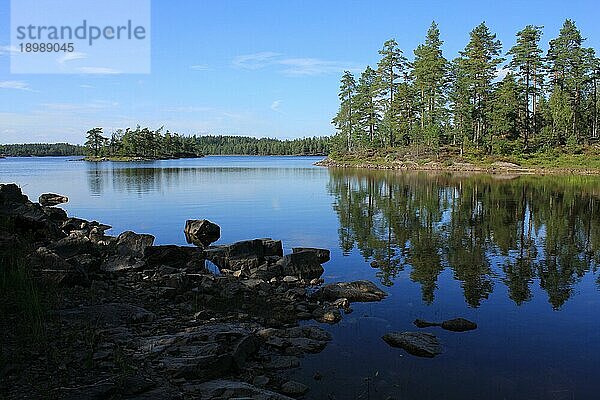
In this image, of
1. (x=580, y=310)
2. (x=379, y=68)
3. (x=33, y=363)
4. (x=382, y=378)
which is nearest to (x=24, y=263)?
(x=33, y=363)

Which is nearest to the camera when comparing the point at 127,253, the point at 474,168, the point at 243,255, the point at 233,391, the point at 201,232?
the point at 233,391

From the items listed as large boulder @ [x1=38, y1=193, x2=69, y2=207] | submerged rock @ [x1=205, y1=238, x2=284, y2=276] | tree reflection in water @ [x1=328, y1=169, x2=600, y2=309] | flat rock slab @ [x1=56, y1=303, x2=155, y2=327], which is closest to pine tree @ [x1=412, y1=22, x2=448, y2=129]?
tree reflection in water @ [x1=328, y1=169, x2=600, y2=309]

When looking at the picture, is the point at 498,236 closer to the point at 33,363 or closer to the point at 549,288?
the point at 549,288

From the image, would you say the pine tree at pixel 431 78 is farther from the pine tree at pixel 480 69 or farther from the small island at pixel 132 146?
the small island at pixel 132 146

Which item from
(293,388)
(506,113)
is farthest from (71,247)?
(506,113)

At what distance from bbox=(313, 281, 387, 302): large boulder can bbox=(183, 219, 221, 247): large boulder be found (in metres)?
10.3

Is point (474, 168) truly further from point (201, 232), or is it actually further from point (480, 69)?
point (201, 232)

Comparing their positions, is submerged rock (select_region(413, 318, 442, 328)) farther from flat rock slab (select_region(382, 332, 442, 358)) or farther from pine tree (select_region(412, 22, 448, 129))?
pine tree (select_region(412, 22, 448, 129))

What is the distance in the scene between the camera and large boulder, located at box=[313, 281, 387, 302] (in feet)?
48.0

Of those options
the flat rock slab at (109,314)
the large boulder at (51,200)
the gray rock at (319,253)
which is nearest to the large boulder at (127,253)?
the flat rock slab at (109,314)

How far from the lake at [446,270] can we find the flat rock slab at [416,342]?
0.77 ft

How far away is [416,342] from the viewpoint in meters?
11.1

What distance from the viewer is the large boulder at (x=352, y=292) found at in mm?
14633

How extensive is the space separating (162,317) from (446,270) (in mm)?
10848
